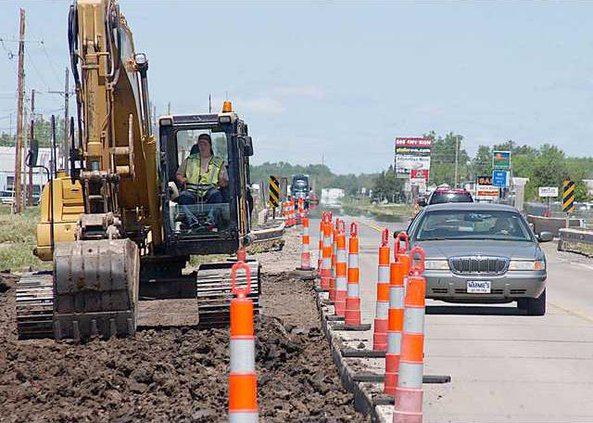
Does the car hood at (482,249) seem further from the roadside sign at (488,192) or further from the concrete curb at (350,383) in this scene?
the roadside sign at (488,192)

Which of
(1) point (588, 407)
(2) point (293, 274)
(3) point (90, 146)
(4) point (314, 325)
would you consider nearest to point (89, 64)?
(3) point (90, 146)

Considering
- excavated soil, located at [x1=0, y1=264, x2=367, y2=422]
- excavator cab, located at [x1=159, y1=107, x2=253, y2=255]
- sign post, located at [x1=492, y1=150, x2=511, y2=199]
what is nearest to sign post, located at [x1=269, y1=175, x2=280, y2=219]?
sign post, located at [x1=492, y1=150, x2=511, y2=199]

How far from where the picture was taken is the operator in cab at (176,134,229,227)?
1487 centimetres

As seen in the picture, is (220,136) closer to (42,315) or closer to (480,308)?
(42,315)

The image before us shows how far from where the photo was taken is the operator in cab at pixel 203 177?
48.8ft

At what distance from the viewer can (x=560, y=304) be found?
19.4m

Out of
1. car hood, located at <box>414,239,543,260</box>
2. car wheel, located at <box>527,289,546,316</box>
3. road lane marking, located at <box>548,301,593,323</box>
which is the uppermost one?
car hood, located at <box>414,239,543,260</box>

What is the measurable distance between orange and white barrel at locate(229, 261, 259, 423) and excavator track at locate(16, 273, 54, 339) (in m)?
7.50

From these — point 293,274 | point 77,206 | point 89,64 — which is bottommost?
point 293,274

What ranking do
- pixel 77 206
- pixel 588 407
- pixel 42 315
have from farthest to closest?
1. pixel 77 206
2. pixel 42 315
3. pixel 588 407

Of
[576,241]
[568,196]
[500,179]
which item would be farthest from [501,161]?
[576,241]

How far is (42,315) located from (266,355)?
2.76m

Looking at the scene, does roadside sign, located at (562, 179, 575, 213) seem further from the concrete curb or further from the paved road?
the concrete curb

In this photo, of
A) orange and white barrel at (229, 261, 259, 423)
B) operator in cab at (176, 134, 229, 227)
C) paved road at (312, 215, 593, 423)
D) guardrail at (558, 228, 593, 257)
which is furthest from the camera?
guardrail at (558, 228, 593, 257)
